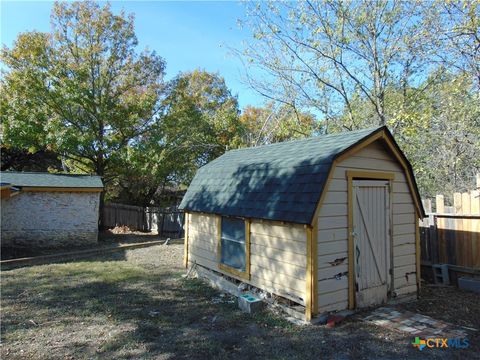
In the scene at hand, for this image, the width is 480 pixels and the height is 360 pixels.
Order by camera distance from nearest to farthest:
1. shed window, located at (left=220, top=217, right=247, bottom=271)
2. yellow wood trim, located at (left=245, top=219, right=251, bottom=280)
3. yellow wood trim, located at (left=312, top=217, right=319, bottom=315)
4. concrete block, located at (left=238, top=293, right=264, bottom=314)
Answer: yellow wood trim, located at (left=312, top=217, right=319, bottom=315) < concrete block, located at (left=238, top=293, right=264, bottom=314) < yellow wood trim, located at (left=245, top=219, right=251, bottom=280) < shed window, located at (left=220, top=217, right=247, bottom=271)

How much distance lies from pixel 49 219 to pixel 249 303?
12196 millimetres

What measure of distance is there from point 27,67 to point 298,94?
1388 cm

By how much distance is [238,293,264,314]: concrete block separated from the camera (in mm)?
6531

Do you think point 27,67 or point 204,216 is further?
point 27,67

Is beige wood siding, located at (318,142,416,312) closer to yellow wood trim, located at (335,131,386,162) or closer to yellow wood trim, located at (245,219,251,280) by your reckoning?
yellow wood trim, located at (335,131,386,162)

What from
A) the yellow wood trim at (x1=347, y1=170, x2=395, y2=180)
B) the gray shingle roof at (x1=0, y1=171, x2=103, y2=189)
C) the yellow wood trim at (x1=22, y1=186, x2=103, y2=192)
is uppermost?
the gray shingle roof at (x1=0, y1=171, x2=103, y2=189)

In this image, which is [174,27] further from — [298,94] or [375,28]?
[375,28]

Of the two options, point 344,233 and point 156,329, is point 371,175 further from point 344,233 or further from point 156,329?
point 156,329

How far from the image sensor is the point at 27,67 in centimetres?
1744

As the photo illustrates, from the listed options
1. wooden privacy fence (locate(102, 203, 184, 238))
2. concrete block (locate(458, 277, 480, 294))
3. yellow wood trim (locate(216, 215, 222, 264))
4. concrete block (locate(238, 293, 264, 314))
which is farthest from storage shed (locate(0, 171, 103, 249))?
concrete block (locate(458, 277, 480, 294))

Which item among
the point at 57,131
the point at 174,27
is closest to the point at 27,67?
the point at 57,131

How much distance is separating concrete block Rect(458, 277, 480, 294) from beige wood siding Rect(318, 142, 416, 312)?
127 centimetres

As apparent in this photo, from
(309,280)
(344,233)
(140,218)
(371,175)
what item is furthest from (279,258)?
(140,218)

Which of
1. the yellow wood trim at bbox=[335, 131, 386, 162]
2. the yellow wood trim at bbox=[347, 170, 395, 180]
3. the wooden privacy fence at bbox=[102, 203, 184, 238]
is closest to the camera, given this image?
the yellow wood trim at bbox=[335, 131, 386, 162]
